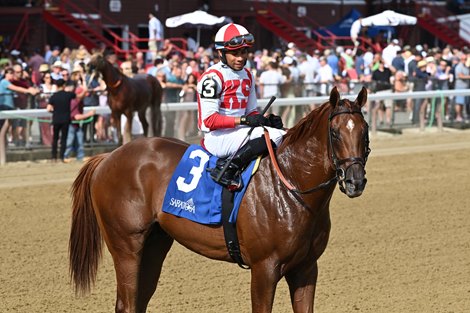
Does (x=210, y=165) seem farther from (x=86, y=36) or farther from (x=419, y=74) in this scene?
(x=86, y=36)

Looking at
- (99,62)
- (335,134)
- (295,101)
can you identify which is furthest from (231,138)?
(295,101)

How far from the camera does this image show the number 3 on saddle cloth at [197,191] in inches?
221

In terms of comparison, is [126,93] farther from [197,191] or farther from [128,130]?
[197,191]

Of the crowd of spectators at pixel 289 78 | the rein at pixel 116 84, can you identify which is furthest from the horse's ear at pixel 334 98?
the rein at pixel 116 84

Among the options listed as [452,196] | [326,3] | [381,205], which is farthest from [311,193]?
[326,3]

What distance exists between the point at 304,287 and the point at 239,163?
830 mm

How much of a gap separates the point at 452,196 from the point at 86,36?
50.9 feet

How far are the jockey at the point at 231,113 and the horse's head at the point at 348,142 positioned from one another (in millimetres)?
530

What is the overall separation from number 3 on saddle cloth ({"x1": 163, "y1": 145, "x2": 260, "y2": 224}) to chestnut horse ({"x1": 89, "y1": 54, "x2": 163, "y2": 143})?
9635mm

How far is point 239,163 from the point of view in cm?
556

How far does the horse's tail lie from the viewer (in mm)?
6316

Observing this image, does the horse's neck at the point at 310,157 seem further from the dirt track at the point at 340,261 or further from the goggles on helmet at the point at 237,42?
the dirt track at the point at 340,261

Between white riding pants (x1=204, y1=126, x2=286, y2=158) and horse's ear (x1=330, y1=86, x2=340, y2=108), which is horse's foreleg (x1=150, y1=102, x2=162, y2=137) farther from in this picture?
horse's ear (x1=330, y1=86, x2=340, y2=108)

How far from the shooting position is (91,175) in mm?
6367
